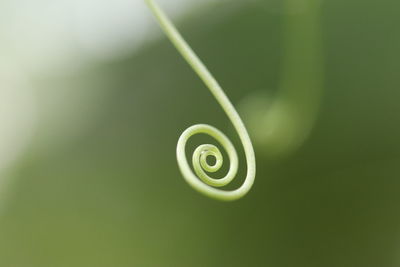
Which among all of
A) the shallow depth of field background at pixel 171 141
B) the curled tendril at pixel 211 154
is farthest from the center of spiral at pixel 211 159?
the curled tendril at pixel 211 154

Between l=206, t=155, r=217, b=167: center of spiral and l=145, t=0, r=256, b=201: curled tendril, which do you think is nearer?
l=145, t=0, r=256, b=201: curled tendril

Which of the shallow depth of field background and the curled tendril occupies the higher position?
the shallow depth of field background

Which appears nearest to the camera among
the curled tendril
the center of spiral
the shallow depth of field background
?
the curled tendril

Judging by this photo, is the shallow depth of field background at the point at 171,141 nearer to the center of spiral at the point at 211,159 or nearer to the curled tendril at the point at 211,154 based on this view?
the center of spiral at the point at 211,159

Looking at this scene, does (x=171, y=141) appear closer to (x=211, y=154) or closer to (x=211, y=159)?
(x=211, y=159)

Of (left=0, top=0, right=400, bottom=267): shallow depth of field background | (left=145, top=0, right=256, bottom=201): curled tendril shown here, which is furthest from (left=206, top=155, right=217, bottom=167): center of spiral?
(left=145, top=0, right=256, bottom=201): curled tendril

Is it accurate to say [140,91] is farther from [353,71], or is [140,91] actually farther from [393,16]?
[393,16]

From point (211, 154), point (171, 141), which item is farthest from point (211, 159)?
point (211, 154)

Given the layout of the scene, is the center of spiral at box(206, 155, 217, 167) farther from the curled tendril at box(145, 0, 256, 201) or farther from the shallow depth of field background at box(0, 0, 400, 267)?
the curled tendril at box(145, 0, 256, 201)

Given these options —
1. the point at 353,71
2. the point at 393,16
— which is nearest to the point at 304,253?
the point at 353,71
